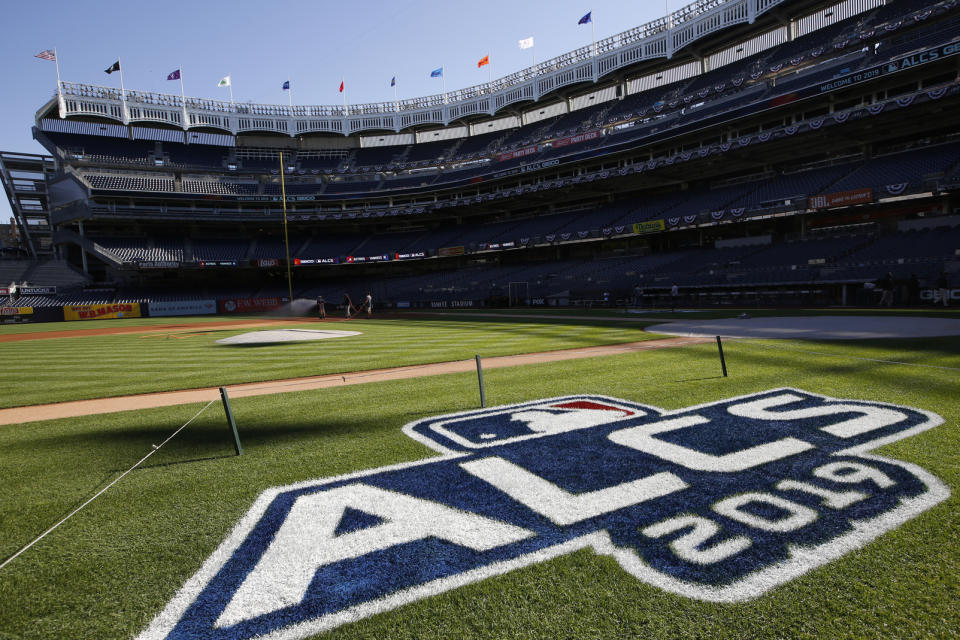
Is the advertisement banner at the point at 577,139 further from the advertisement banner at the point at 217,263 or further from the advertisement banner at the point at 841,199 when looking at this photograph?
the advertisement banner at the point at 217,263

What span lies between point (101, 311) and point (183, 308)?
21.9 ft

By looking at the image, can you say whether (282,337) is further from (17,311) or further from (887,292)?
(17,311)

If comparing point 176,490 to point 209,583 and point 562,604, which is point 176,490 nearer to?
point 209,583

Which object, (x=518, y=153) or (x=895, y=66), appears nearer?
(x=895, y=66)

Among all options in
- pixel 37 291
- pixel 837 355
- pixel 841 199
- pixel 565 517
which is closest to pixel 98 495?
pixel 565 517

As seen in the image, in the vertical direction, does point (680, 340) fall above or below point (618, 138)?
below

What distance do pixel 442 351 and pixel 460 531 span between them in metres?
10.2

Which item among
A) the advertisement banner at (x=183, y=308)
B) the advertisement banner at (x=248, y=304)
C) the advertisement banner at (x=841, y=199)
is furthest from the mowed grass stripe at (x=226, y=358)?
the advertisement banner at (x=248, y=304)

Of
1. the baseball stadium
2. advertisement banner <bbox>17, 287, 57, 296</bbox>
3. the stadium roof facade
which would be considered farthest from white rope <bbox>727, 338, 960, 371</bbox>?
advertisement banner <bbox>17, 287, 57, 296</bbox>

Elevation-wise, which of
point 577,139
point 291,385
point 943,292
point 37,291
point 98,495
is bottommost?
point 291,385

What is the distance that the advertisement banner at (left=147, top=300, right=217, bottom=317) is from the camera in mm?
46125

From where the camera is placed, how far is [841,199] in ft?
93.3

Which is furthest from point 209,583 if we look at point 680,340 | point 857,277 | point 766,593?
point 857,277

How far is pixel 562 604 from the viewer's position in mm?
2381
